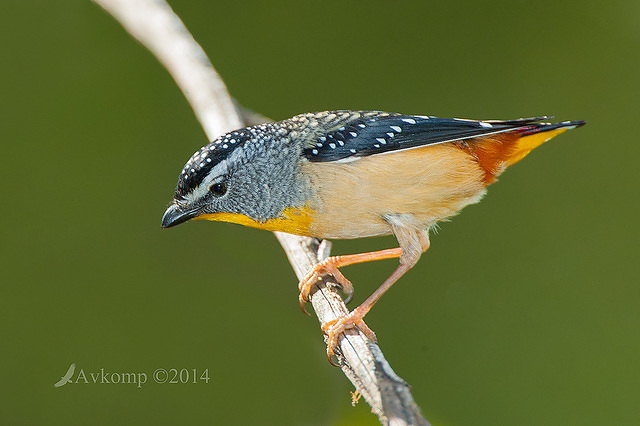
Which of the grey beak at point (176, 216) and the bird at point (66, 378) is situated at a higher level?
the bird at point (66, 378)

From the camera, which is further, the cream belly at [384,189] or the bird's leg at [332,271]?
the bird's leg at [332,271]

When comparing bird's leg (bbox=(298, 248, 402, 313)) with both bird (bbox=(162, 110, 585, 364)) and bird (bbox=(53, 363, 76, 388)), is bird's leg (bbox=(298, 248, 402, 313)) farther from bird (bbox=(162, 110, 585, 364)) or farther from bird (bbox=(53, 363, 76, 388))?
bird (bbox=(53, 363, 76, 388))

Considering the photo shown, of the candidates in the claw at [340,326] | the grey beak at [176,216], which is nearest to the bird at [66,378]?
the grey beak at [176,216]

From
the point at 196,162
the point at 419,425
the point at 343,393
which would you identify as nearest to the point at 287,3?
the point at 196,162

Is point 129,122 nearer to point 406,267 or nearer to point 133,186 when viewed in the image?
point 133,186

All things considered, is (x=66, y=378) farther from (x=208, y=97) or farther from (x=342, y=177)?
(x=342, y=177)

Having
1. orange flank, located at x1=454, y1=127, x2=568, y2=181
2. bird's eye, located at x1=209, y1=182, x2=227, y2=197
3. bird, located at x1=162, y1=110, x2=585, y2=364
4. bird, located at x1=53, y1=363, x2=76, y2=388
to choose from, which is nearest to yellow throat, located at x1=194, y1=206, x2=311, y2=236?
bird, located at x1=162, y1=110, x2=585, y2=364

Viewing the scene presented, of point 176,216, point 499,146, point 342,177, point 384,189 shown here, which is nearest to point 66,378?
point 176,216

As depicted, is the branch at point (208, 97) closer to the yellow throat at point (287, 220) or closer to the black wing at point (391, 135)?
the yellow throat at point (287, 220)
